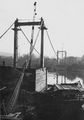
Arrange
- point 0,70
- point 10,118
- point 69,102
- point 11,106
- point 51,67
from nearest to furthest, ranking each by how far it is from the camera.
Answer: point 10,118 < point 11,106 < point 69,102 < point 0,70 < point 51,67

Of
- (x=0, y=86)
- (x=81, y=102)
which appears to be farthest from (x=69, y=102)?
(x=0, y=86)

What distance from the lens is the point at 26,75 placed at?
1795cm

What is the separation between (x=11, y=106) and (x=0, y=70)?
3.99m

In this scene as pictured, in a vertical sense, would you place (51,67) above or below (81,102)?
above

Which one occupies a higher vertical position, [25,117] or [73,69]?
[73,69]

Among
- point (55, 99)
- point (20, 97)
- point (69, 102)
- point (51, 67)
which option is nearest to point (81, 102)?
point (69, 102)

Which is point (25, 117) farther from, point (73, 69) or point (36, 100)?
point (73, 69)

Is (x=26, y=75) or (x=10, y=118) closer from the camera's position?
(x=10, y=118)

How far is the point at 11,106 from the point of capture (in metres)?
15.3

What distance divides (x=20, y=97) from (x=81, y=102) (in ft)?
15.7

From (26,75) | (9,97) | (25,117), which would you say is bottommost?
(25,117)

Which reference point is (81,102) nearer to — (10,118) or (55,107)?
(55,107)

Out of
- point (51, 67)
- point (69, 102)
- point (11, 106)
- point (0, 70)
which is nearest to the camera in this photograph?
point (11, 106)

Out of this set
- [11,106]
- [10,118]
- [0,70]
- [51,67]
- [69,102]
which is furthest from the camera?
[51,67]
